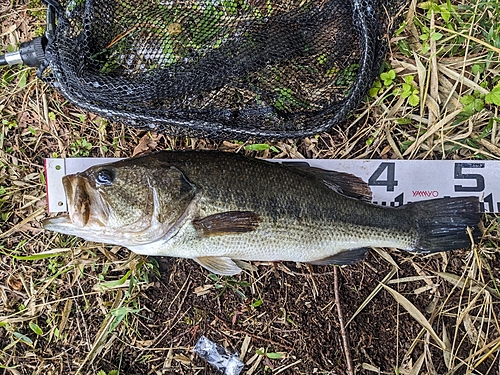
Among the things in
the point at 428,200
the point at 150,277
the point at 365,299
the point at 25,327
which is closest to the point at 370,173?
the point at 428,200

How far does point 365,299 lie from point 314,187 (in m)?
0.99

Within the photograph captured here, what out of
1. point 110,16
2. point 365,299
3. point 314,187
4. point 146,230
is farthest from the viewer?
point 365,299

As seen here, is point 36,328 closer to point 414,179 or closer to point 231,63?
point 231,63

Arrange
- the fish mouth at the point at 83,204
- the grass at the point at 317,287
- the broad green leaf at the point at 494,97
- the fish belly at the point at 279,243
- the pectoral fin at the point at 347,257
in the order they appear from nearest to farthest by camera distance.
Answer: the fish mouth at the point at 83,204, the fish belly at the point at 279,243, the pectoral fin at the point at 347,257, the broad green leaf at the point at 494,97, the grass at the point at 317,287

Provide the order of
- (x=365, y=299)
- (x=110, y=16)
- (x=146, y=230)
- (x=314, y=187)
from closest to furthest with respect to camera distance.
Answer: (x=146, y=230) → (x=314, y=187) → (x=110, y=16) → (x=365, y=299)

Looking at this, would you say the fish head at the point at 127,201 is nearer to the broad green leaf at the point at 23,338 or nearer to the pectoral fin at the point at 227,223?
the pectoral fin at the point at 227,223

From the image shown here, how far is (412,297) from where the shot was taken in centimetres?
307

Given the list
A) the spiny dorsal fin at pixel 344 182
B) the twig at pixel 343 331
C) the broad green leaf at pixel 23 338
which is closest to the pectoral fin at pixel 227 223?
the spiny dorsal fin at pixel 344 182

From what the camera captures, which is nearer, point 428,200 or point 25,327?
point 428,200

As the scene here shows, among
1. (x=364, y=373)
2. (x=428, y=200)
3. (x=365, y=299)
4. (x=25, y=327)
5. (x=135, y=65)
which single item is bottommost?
(x=364, y=373)

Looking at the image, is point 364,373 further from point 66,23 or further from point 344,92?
point 66,23

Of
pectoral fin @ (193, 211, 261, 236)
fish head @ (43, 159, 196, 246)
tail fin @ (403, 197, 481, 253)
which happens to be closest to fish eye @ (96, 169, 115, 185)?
fish head @ (43, 159, 196, 246)

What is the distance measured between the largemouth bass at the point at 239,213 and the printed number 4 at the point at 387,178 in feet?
0.88

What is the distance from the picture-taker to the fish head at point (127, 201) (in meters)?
2.46
